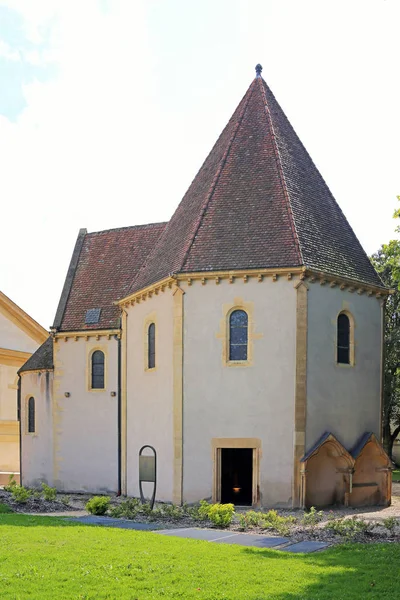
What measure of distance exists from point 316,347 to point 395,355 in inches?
771

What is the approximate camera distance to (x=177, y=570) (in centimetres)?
1149

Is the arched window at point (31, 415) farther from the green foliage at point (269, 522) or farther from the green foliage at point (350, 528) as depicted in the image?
the green foliage at point (350, 528)

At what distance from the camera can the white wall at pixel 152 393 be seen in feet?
81.9

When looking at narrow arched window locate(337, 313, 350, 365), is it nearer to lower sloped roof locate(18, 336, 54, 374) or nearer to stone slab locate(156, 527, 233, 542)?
stone slab locate(156, 527, 233, 542)

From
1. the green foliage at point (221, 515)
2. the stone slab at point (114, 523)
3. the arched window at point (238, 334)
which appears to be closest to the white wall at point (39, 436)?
the arched window at point (238, 334)

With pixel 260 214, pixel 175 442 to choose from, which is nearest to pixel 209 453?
pixel 175 442

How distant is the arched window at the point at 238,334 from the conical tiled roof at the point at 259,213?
163 cm

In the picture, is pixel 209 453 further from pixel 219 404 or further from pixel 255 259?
pixel 255 259

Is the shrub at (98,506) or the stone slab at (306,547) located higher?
the stone slab at (306,547)

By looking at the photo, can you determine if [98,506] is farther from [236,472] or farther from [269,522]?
[236,472]

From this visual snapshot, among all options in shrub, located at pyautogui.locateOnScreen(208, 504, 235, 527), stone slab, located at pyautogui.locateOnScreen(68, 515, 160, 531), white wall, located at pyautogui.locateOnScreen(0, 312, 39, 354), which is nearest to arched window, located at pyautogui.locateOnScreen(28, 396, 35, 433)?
white wall, located at pyautogui.locateOnScreen(0, 312, 39, 354)

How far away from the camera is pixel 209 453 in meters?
23.8

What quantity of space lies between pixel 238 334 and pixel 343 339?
397cm

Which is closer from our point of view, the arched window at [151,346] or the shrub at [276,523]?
the shrub at [276,523]
